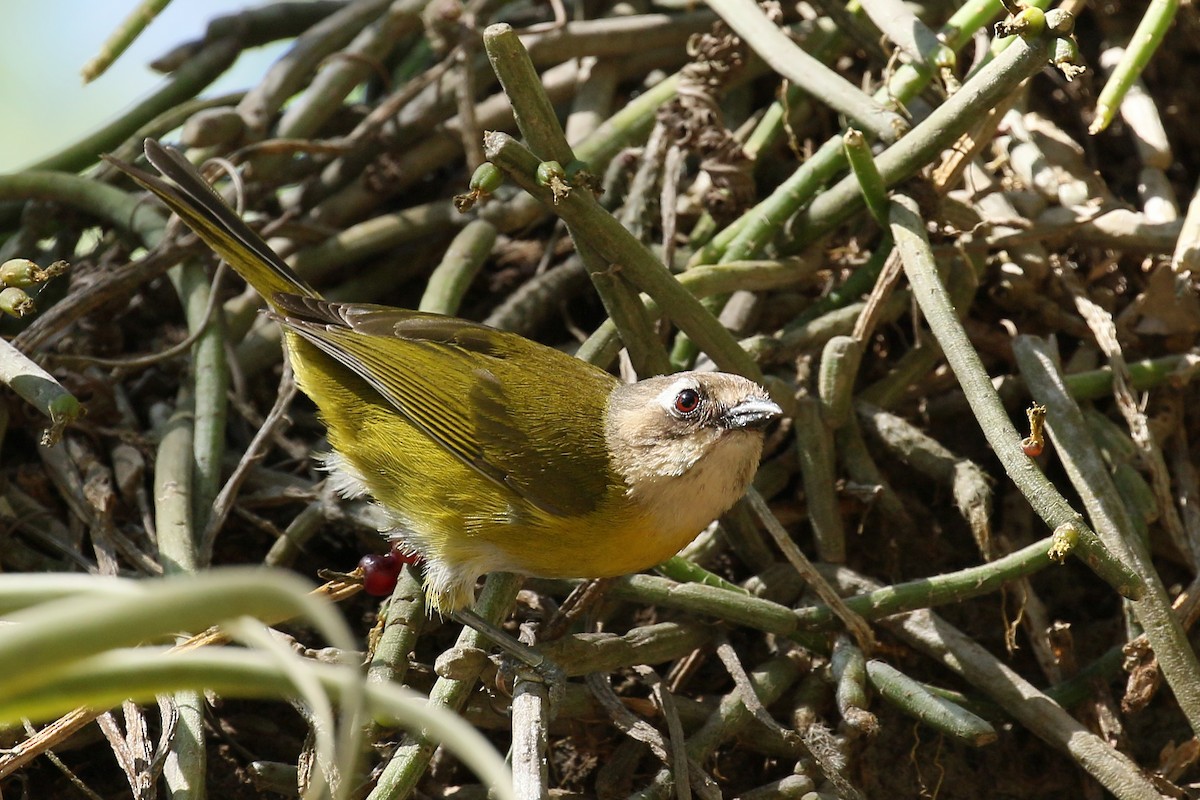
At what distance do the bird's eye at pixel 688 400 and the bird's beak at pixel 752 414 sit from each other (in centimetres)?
8

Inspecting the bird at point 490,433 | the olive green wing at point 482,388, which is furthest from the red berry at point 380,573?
the olive green wing at point 482,388

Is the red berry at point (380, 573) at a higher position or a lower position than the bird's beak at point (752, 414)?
lower

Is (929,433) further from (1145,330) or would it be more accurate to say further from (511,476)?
(511,476)

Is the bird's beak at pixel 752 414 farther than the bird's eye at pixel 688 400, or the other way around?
the bird's eye at pixel 688 400

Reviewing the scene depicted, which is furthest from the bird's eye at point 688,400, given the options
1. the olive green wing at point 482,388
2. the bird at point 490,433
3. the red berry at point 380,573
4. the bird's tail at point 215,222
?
the bird's tail at point 215,222

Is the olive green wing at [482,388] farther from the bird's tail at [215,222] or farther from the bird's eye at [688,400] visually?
the bird's eye at [688,400]

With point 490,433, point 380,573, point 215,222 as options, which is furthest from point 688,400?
point 215,222

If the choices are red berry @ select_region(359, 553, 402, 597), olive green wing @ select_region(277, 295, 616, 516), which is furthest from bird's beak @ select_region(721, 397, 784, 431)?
red berry @ select_region(359, 553, 402, 597)

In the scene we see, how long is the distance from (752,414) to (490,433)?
62 centimetres

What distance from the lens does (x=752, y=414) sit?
95.5 inches

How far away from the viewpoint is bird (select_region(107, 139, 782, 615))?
2439mm

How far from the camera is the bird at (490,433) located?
2.44 m

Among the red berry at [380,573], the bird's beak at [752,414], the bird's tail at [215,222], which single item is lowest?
the red berry at [380,573]

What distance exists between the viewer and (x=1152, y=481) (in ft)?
8.29
